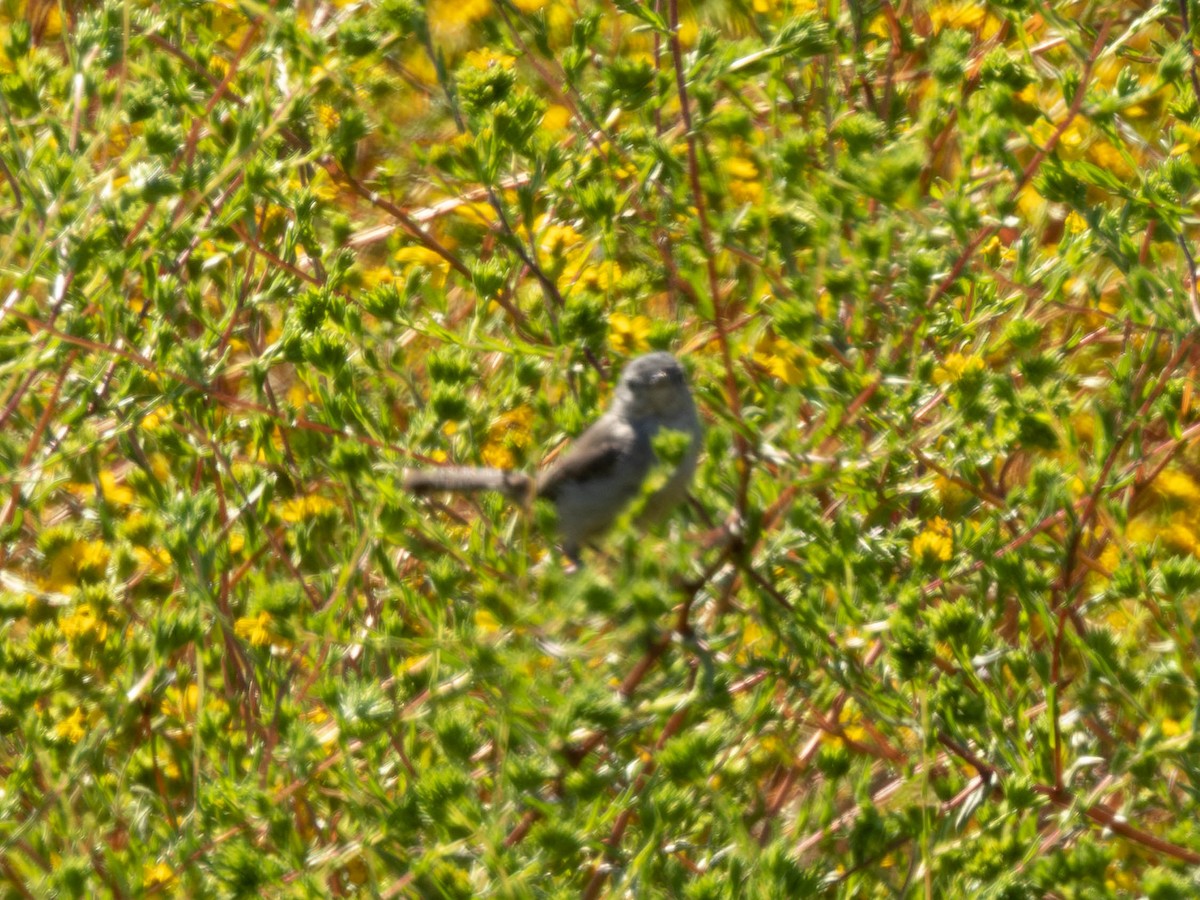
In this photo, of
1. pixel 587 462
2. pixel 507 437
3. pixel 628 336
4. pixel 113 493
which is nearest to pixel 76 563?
pixel 113 493

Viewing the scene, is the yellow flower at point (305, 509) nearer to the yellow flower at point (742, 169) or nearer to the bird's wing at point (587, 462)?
the bird's wing at point (587, 462)

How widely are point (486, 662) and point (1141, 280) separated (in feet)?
3.91

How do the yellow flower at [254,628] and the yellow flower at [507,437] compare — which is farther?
the yellow flower at [507,437]

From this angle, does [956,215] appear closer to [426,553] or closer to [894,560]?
[894,560]

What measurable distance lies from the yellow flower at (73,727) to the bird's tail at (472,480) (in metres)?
0.74

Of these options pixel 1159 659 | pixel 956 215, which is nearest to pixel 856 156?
pixel 956 215

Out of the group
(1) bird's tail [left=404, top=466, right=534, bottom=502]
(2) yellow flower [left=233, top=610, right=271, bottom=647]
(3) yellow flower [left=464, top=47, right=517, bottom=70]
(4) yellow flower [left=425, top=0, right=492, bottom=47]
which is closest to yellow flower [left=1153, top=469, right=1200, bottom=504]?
(1) bird's tail [left=404, top=466, right=534, bottom=502]

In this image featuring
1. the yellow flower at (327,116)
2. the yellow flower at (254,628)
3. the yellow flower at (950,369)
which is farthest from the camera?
the yellow flower at (327,116)

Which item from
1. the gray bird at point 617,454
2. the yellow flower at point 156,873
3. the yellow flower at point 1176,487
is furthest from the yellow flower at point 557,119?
the yellow flower at point 156,873

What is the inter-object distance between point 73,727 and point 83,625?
0.31m

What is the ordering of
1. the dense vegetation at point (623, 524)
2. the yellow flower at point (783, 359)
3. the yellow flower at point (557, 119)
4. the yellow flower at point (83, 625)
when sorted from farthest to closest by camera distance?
the yellow flower at point (557, 119)
the yellow flower at point (83, 625)
the yellow flower at point (783, 359)
the dense vegetation at point (623, 524)

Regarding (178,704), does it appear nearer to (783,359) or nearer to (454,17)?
(783,359)

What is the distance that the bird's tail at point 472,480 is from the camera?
108 inches

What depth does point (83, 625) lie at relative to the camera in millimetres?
2707
